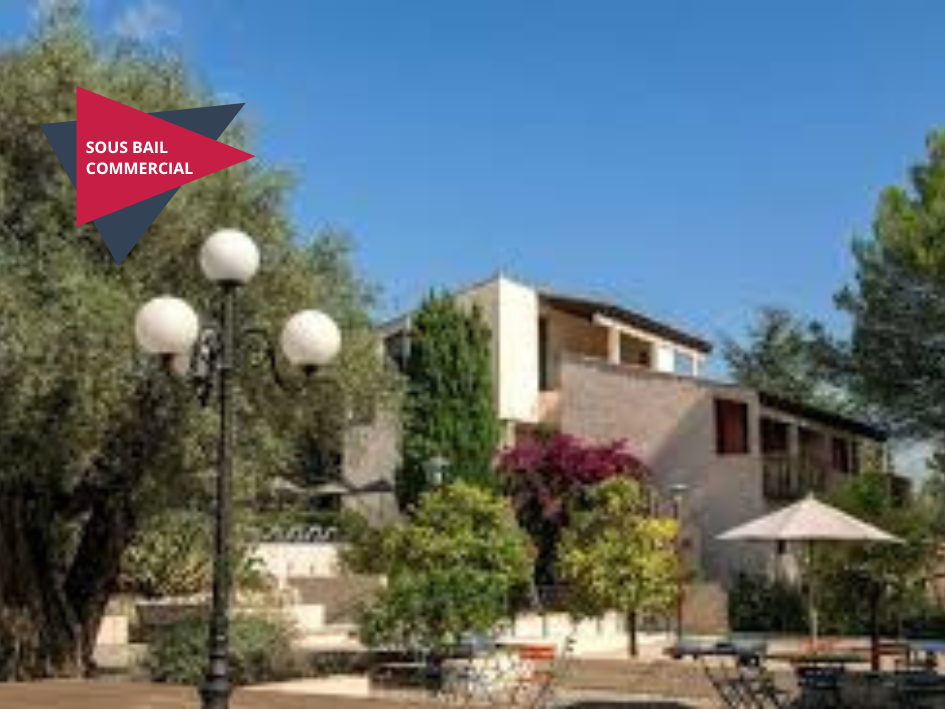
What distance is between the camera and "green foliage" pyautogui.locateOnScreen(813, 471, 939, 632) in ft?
85.5

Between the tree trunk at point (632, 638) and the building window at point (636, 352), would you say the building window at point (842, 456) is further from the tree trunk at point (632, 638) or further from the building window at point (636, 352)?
the tree trunk at point (632, 638)

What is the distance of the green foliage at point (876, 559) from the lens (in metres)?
26.0

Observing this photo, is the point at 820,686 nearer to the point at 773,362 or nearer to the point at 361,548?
the point at 361,548

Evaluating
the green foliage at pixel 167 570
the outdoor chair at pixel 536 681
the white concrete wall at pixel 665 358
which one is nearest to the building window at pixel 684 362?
the white concrete wall at pixel 665 358

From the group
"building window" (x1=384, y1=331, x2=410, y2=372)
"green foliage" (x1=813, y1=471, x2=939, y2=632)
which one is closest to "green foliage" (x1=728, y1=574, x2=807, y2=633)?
"green foliage" (x1=813, y1=471, x2=939, y2=632)

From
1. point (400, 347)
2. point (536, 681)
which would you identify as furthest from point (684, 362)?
point (536, 681)

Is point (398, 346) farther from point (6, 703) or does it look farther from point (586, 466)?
point (6, 703)

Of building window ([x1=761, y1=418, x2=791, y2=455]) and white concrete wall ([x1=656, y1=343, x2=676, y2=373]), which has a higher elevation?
white concrete wall ([x1=656, y1=343, x2=676, y2=373])

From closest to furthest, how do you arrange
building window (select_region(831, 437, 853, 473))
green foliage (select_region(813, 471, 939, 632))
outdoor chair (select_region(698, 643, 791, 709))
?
outdoor chair (select_region(698, 643, 791, 709))
green foliage (select_region(813, 471, 939, 632))
building window (select_region(831, 437, 853, 473))

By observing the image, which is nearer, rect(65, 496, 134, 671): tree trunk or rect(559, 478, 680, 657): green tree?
rect(65, 496, 134, 671): tree trunk

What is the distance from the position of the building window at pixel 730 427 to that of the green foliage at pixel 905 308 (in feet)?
9.15

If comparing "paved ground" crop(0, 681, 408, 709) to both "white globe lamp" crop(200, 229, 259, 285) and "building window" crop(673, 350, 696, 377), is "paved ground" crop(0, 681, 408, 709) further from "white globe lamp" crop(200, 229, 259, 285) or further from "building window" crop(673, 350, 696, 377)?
"building window" crop(673, 350, 696, 377)

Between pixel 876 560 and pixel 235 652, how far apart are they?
1018cm

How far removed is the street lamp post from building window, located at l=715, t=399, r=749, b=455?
1225 inches
